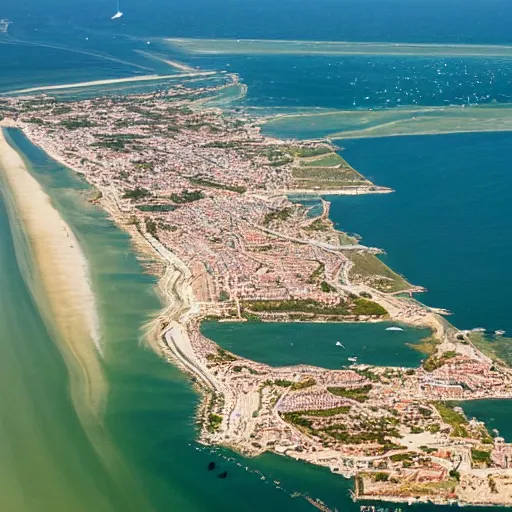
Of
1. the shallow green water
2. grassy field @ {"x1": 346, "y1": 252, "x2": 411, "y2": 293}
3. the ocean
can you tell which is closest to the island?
grassy field @ {"x1": 346, "y1": 252, "x2": 411, "y2": 293}

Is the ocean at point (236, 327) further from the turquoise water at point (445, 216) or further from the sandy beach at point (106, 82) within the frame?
the sandy beach at point (106, 82)

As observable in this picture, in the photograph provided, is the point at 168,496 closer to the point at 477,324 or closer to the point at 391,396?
the point at 391,396

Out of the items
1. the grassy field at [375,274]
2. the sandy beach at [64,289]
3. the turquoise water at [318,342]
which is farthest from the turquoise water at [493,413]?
the sandy beach at [64,289]

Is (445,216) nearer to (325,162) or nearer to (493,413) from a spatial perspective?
(325,162)

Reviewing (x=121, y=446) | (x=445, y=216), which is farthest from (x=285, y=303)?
(x=445, y=216)

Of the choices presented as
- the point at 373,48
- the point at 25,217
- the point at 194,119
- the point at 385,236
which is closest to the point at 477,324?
Result: the point at 385,236

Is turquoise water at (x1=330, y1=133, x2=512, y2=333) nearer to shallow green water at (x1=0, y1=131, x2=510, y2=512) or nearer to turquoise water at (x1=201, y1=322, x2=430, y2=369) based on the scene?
turquoise water at (x1=201, y1=322, x2=430, y2=369)
